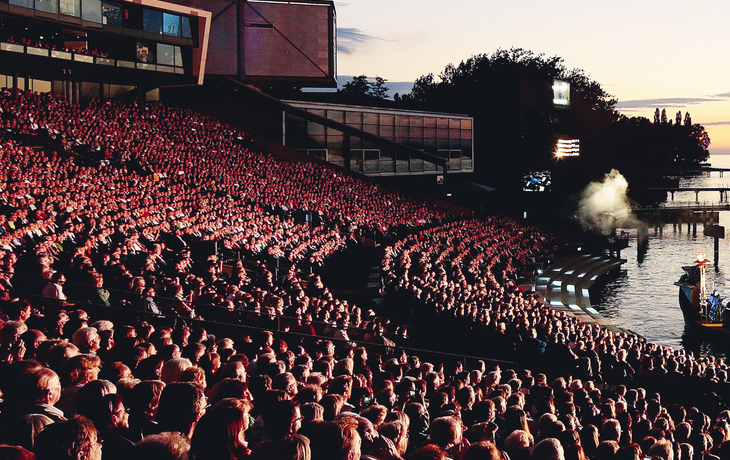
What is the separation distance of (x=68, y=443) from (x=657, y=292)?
5021cm

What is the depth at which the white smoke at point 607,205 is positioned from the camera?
70.6m

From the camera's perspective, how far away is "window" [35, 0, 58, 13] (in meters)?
34.4

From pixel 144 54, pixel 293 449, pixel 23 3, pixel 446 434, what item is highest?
pixel 23 3

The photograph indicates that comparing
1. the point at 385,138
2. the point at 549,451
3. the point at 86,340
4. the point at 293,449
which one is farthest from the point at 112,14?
the point at 293,449

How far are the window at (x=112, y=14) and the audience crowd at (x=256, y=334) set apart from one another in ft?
13.4

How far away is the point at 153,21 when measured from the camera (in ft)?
133

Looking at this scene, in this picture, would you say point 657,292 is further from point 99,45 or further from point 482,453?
point 482,453

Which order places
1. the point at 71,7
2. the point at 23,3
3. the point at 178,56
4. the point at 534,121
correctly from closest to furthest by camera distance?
the point at 23,3, the point at 71,7, the point at 178,56, the point at 534,121

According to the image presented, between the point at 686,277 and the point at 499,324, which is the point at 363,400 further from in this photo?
the point at 686,277

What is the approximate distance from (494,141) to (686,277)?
29.0 metres

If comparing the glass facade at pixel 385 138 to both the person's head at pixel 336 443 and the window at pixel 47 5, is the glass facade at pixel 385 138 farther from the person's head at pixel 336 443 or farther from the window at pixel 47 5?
the person's head at pixel 336 443

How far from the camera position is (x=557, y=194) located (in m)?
65.2

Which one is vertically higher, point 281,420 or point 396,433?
point 281,420

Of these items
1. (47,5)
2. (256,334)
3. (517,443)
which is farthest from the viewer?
(47,5)
